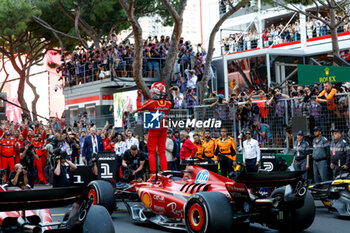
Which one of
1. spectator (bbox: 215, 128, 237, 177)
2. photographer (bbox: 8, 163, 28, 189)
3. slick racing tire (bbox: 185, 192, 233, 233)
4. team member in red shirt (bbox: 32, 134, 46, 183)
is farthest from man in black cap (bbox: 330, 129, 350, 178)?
team member in red shirt (bbox: 32, 134, 46, 183)

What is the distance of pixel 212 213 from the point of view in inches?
297

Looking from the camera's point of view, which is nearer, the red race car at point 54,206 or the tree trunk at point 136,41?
the red race car at point 54,206

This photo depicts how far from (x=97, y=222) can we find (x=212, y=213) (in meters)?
1.98

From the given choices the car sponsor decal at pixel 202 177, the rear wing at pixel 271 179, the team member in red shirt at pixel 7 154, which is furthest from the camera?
the team member in red shirt at pixel 7 154

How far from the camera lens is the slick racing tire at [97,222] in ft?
20.0

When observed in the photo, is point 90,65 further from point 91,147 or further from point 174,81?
point 91,147

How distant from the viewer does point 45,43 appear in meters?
41.6

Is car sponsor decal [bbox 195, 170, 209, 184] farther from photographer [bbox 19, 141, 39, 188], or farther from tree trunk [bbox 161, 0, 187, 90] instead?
tree trunk [bbox 161, 0, 187, 90]

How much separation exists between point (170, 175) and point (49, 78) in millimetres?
44774

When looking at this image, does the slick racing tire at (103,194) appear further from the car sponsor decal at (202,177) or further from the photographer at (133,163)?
the photographer at (133,163)

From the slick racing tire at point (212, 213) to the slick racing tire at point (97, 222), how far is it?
69.7 inches

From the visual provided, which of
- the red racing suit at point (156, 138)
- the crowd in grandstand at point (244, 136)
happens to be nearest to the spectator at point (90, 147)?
the crowd in grandstand at point (244, 136)

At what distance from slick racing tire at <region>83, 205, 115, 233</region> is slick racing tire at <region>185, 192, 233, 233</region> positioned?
177 centimetres

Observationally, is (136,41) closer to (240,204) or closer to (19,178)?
(19,178)
